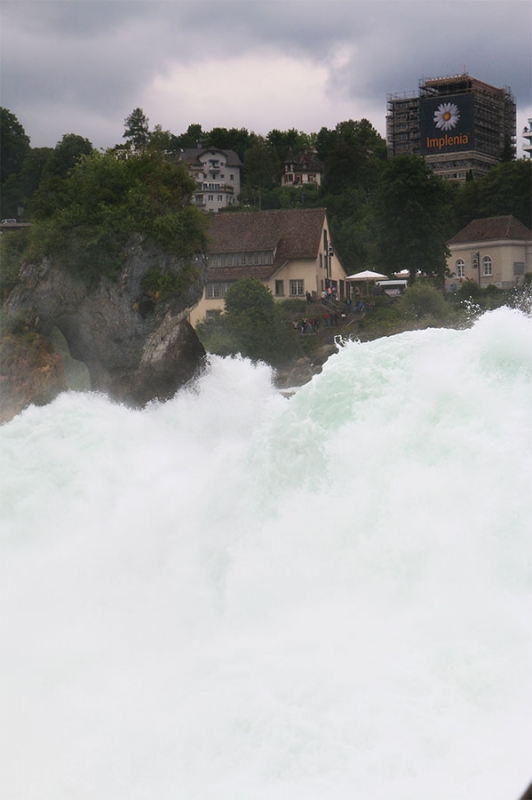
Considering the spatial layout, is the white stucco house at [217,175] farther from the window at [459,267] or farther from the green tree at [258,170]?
the window at [459,267]

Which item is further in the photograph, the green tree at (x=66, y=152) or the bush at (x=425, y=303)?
the green tree at (x=66, y=152)

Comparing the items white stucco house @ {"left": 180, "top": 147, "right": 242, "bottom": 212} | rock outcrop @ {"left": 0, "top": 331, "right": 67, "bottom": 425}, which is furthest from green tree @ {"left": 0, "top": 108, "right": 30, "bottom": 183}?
rock outcrop @ {"left": 0, "top": 331, "right": 67, "bottom": 425}

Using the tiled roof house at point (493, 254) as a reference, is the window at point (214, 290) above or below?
below

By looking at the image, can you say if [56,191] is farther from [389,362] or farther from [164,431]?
[389,362]

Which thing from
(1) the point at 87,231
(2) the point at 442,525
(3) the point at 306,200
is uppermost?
(3) the point at 306,200

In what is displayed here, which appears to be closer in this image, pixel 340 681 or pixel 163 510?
pixel 340 681

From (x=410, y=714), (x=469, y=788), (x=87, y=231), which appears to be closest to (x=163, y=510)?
(x=410, y=714)

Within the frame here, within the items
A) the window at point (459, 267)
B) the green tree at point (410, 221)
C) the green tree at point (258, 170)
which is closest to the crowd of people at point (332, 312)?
the green tree at point (410, 221)

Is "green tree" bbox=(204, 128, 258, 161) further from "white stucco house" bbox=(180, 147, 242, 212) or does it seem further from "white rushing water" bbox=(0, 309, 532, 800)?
"white rushing water" bbox=(0, 309, 532, 800)
